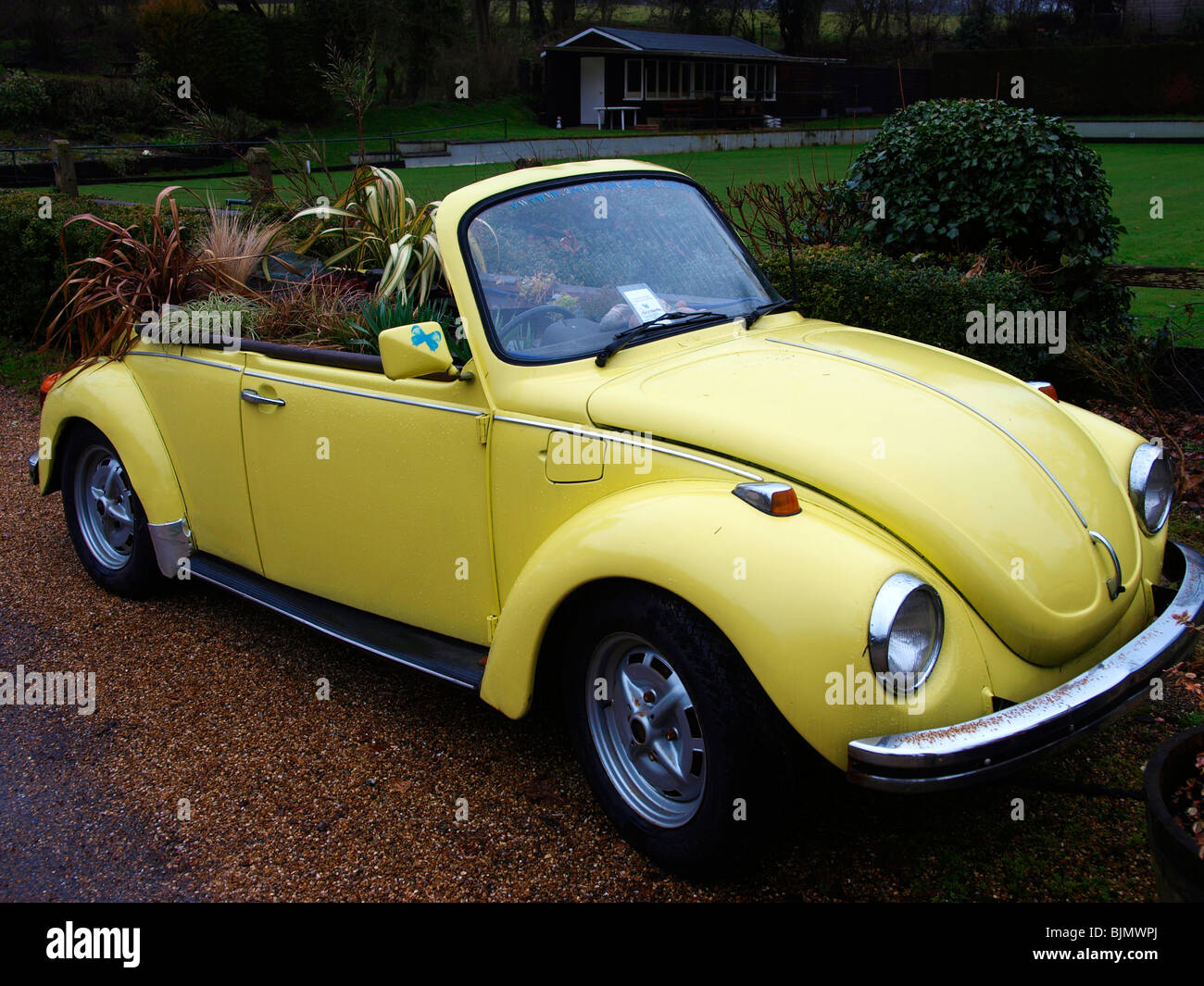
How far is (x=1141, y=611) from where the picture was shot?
10.2ft

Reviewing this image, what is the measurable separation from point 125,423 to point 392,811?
2.43 meters

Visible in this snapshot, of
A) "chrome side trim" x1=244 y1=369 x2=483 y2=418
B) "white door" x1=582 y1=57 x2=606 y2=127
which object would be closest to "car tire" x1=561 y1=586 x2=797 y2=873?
"chrome side trim" x1=244 y1=369 x2=483 y2=418

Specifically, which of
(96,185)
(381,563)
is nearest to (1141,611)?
(381,563)

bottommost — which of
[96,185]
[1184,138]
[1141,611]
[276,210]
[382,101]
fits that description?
[1141,611]

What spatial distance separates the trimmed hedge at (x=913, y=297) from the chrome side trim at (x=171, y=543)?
409 centimetres

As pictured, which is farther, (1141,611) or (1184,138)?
(1184,138)

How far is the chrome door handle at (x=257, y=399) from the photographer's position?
402 cm

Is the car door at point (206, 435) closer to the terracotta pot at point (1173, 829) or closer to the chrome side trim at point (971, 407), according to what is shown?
the chrome side trim at point (971, 407)

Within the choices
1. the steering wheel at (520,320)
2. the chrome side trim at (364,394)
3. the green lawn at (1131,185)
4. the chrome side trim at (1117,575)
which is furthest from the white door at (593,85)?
the chrome side trim at (1117,575)

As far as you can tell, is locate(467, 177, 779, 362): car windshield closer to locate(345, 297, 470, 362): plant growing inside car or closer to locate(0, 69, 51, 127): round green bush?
locate(345, 297, 470, 362): plant growing inside car

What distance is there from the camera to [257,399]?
4.09m

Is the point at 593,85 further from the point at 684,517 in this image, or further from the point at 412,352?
the point at 684,517
